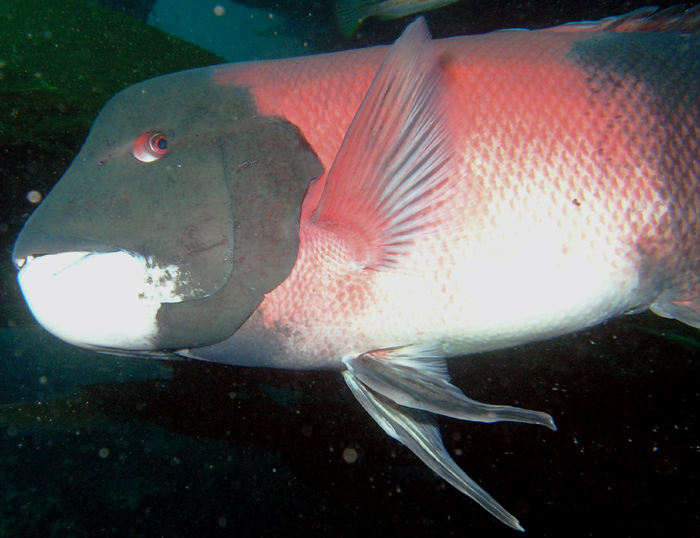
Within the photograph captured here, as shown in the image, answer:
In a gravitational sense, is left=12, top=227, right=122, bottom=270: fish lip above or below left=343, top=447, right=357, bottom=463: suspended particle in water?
above

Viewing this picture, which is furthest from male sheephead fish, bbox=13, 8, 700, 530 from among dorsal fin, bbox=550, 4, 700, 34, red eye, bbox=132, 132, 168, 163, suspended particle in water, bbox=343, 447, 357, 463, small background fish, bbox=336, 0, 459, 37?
small background fish, bbox=336, 0, 459, 37

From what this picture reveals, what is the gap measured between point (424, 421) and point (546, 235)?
93 cm

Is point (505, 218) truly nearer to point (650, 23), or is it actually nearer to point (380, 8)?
point (650, 23)

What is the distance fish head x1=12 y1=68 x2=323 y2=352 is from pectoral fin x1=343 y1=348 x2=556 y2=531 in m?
0.53

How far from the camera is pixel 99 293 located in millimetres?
1168

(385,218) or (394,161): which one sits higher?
(394,161)

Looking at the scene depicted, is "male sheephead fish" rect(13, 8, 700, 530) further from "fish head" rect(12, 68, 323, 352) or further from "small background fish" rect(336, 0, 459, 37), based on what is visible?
"small background fish" rect(336, 0, 459, 37)

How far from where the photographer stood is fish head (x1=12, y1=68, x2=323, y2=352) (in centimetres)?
117

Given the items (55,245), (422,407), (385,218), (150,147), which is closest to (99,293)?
(55,245)

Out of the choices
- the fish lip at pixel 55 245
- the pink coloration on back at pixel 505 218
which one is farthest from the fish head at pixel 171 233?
the pink coloration on back at pixel 505 218

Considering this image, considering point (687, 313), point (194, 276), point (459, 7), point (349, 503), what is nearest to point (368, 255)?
point (194, 276)

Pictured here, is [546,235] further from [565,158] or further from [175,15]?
[175,15]

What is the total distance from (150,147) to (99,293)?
59 cm

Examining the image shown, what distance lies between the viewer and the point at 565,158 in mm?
1252
